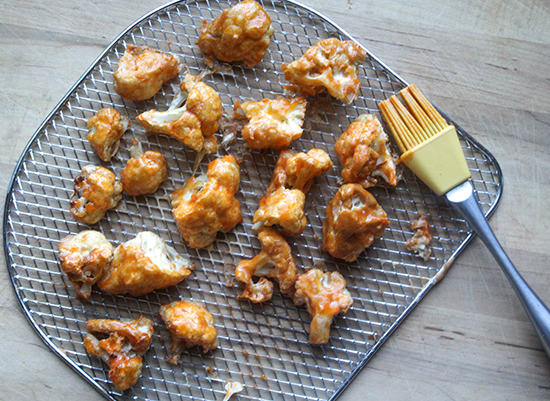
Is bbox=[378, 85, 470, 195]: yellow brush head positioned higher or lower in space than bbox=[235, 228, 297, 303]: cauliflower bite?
higher

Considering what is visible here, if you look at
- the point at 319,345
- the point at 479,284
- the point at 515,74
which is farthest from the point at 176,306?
the point at 515,74

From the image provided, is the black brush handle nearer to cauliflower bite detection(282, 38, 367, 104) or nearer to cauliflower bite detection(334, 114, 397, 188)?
cauliflower bite detection(334, 114, 397, 188)

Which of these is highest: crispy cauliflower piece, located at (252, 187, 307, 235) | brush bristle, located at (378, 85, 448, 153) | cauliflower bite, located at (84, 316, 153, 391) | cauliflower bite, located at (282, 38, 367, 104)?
cauliflower bite, located at (282, 38, 367, 104)

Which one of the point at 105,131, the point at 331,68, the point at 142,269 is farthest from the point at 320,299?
the point at 105,131

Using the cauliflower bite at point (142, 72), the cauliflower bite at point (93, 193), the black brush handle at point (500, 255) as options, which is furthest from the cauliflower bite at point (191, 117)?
the black brush handle at point (500, 255)

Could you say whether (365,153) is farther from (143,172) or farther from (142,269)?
(142,269)

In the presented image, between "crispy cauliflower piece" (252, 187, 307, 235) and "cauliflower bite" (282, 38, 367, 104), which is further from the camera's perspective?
"cauliflower bite" (282, 38, 367, 104)

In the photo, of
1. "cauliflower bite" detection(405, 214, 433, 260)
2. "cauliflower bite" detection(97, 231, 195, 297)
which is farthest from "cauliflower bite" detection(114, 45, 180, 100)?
"cauliflower bite" detection(405, 214, 433, 260)
